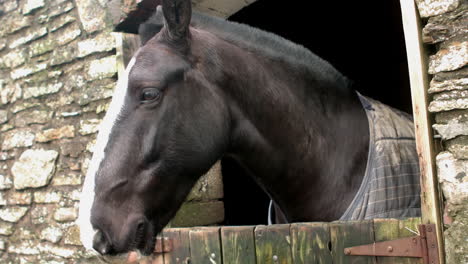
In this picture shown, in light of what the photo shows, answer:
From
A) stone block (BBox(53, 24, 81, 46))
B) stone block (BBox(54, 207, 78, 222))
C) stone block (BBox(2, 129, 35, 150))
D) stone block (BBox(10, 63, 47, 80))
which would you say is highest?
stone block (BBox(53, 24, 81, 46))

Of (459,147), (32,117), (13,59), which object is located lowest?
(459,147)

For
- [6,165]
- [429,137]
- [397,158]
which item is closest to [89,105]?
[6,165]

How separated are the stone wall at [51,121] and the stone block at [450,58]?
1.95 m

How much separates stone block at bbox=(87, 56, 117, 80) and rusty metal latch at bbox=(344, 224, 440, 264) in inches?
93.9

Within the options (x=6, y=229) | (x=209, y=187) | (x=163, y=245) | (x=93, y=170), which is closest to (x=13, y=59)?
(x=6, y=229)

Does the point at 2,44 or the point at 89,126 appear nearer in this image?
the point at 89,126

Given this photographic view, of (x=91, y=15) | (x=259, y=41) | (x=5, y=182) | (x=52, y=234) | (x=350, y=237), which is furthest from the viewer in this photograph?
(x=5, y=182)

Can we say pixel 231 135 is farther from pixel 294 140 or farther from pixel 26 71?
pixel 26 71

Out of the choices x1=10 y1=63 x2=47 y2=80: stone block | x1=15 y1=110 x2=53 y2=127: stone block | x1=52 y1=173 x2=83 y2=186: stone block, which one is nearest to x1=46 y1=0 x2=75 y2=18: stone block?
x1=10 y1=63 x2=47 y2=80: stone block

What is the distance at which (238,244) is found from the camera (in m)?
2.01

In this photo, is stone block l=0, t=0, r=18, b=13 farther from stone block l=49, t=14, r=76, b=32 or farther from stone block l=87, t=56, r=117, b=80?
stone block l=87, t=56, r=117, b=80

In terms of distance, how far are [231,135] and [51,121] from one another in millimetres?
2366

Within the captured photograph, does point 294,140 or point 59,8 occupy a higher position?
point 59,8

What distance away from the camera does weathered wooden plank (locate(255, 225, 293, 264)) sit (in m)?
1.91
